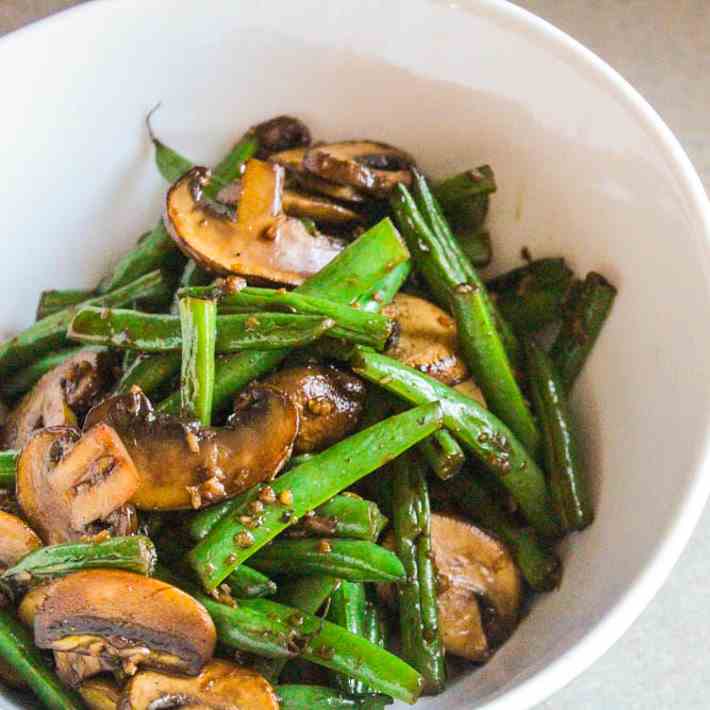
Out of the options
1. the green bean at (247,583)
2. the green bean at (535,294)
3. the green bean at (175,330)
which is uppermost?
the green bean at (175,330)

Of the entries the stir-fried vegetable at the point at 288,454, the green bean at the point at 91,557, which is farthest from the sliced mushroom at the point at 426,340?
the green bean at the point at 91,557

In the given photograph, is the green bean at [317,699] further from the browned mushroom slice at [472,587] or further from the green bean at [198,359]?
the green bean at [198,359]

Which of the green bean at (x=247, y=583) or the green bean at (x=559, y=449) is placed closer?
the green bean at (x=247, y=583)

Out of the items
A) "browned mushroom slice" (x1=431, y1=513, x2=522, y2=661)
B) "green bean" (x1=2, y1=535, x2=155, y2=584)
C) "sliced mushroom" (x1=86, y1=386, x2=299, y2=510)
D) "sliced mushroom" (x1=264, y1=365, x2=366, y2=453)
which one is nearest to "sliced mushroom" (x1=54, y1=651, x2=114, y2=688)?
"green bean" (x1=2, y1=535, x2=155, y2=584)

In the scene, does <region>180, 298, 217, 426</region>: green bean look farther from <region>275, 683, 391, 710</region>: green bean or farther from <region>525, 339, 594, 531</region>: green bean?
<region>525, 339, 594, 531</region>: green bean

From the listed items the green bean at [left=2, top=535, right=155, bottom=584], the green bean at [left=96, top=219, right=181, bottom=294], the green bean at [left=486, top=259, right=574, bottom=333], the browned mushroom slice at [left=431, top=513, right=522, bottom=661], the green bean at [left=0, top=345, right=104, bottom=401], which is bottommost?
the browned mushroom slice at [left=431, top=513, right=522, bottom=661]

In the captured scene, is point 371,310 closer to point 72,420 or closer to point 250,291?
point 250,291
